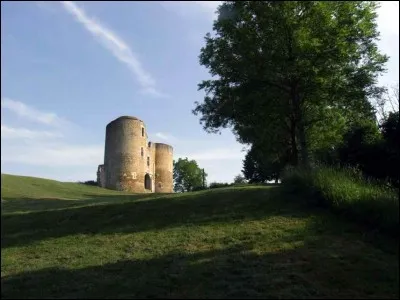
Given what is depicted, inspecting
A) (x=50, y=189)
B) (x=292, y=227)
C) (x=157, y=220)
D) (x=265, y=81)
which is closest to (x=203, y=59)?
(x=265, y=81)

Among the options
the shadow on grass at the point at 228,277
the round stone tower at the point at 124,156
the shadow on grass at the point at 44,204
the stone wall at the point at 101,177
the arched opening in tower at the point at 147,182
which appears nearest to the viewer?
the shadow on grass at the point at 228,277

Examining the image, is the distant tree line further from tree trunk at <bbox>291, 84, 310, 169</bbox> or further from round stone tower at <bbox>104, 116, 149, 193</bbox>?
round stone tower at <bbox>104, 116, 149, 193</bbox>

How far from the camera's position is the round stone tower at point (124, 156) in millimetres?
60188

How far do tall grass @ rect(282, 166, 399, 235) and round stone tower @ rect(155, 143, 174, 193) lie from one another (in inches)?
2179

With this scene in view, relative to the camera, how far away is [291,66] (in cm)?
2000

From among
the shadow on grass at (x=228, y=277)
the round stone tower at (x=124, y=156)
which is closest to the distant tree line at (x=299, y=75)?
the shadow on grass at (x=228, y=277)

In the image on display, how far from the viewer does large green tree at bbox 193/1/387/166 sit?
66.3ft

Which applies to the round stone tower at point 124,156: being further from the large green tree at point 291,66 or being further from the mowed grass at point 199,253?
the mowed grass at point 199,253

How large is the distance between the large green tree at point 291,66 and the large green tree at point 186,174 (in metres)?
68.4

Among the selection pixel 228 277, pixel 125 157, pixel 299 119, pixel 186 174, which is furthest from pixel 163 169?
pixel 228 277

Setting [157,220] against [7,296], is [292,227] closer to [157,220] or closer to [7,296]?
[157,220]

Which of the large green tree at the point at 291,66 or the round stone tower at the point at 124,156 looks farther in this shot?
the round stone tower at the point at 124,156

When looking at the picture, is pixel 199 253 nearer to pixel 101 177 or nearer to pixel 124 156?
pixel 124 156

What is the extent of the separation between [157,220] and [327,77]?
35.0ft
